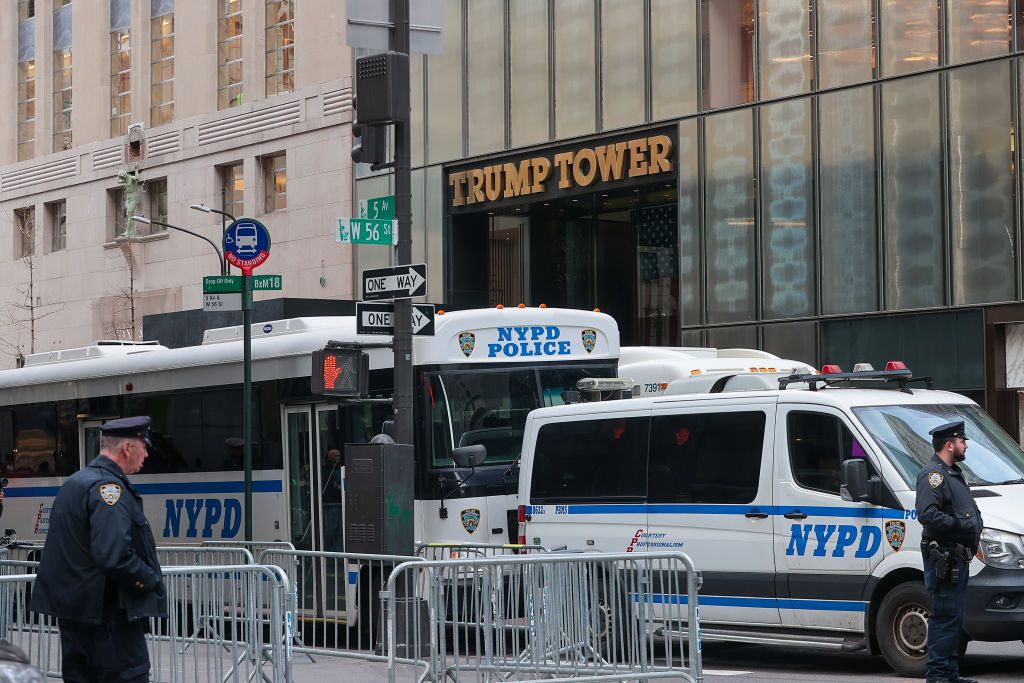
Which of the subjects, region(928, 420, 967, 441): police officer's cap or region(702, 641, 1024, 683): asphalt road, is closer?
region(928, 420, 967, 441): police officer's cap

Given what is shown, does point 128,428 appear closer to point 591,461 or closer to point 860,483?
point 860,483

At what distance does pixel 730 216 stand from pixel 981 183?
517 centimetres

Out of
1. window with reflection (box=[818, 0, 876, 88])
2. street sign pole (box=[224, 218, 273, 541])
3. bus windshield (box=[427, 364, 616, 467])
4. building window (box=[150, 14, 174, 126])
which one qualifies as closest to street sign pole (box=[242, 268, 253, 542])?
street sign pole (box=[224, 218, 273, 541])

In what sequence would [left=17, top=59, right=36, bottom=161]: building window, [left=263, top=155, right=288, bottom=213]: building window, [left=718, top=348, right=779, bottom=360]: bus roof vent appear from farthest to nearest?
[left=17, top=59, right=36, bottom=161]: building window < [left=263, top=155, right=288, bottom=213]: building window < [left=718, top=348, right=779, bottom=360]: bus roof vent

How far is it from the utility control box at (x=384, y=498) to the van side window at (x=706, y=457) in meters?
2.14

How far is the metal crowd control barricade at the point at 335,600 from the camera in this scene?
476 inches

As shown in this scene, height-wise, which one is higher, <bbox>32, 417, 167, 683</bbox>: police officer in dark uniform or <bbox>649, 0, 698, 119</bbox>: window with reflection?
<bbox>649, 0, 698, 119</bbox>: window with reflection

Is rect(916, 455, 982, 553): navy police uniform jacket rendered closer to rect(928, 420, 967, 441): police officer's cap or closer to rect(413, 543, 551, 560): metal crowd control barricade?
rect(928, 420, 967, 441): police officer's cap

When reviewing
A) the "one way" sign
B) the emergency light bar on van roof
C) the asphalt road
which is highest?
the "one way" sign

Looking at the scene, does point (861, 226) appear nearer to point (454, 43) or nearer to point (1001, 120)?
point (1001, 120)

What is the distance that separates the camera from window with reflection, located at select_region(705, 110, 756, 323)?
28.7 meters

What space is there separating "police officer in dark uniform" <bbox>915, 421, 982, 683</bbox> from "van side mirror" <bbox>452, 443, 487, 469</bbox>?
494 centimetres

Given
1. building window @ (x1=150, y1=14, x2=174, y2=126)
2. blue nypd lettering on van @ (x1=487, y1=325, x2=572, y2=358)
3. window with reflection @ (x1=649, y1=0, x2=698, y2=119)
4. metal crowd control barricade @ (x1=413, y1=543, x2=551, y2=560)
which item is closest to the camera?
metal crowd control barricade @ (x1=413, y1=543, x2=551, y2=560)

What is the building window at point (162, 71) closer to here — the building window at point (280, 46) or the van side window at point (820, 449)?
the building window at point (280, 46)
